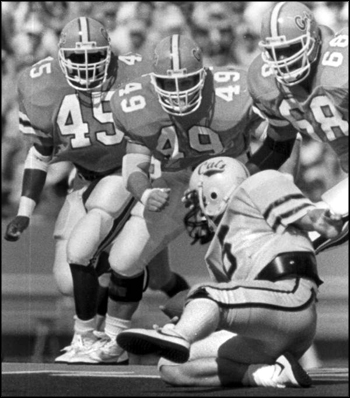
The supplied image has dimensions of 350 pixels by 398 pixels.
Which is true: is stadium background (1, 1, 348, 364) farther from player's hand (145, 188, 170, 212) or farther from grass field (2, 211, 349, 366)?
player's hand (145, 188, 170, 212)

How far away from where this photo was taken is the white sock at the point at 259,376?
251 centimetres

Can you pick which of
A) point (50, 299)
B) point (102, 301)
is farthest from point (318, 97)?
point (50, 299)

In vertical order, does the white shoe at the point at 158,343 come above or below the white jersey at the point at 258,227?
below

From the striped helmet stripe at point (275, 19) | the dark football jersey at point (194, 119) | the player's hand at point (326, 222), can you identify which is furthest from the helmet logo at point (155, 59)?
the player's hand at point (326, 222)

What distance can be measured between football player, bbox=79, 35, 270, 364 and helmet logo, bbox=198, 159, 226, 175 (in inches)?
15.7

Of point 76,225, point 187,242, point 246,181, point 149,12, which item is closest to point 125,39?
point 149,12

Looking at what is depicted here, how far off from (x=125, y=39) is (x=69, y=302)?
1.19 meters

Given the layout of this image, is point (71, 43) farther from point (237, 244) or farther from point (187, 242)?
point (187, 242)

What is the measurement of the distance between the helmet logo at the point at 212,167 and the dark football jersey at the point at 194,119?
49 centimetres

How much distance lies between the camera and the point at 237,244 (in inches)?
102

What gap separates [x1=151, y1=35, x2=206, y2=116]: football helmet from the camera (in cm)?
303

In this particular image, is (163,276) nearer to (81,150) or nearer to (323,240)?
(81,150)

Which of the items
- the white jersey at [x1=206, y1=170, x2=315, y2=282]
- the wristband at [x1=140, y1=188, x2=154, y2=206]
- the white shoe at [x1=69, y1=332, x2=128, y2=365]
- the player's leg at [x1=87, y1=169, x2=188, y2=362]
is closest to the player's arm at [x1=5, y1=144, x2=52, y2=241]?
the player's leg at [x1=87, y1=169, x2=188, y2=362]

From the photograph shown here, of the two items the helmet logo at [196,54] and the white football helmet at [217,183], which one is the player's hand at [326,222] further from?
the helmet logo at [196,54]
